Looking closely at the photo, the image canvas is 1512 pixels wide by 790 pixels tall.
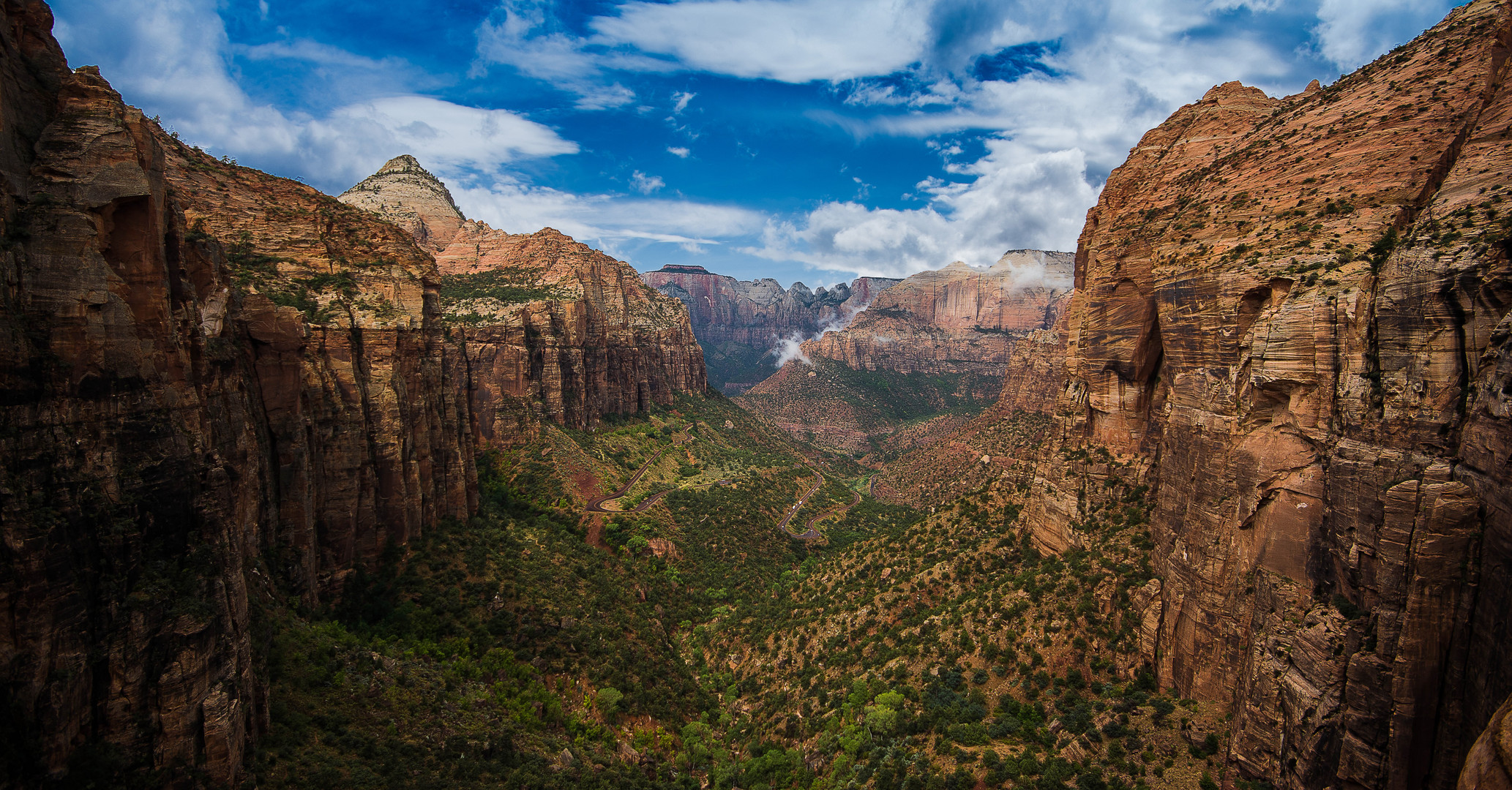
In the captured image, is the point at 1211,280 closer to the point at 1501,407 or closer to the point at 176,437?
the point at 1501,407

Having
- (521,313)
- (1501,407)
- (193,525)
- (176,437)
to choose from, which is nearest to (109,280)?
(176,437)

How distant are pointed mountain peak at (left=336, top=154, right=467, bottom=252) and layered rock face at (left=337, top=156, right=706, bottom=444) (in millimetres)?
231

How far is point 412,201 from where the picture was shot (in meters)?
109

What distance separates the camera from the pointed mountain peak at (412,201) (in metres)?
104

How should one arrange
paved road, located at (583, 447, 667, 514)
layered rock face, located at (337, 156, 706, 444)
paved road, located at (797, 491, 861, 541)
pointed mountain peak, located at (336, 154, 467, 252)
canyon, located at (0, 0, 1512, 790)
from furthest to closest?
pointed mountain peak, located at (336, 154, 467, 252) < paved road, located at (797, 491, 861, 541) < layered rock face, located at (337, 156, 706, 444) < paved road, located at (583, 447, 667, 514) < canyon, located at (0, 0, 1512, 790)

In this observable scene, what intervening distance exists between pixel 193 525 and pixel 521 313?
63794 millimetres

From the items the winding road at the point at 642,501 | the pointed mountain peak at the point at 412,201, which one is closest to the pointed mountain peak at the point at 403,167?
the pointed mountain peak at the point at 412,201

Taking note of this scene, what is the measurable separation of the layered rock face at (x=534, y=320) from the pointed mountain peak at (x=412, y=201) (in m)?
0.23

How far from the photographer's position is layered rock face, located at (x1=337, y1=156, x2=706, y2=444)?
74188 mm

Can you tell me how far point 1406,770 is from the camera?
16.3m

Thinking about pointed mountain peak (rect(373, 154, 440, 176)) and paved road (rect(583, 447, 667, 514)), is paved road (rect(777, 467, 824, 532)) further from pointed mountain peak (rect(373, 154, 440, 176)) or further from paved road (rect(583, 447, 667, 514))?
pointed mountain peak (rect(373, 154, 440, 176))

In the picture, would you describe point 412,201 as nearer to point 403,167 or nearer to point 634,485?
point 403,167

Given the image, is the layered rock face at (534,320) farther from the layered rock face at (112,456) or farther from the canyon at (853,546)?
the layered rock face at (112,456)

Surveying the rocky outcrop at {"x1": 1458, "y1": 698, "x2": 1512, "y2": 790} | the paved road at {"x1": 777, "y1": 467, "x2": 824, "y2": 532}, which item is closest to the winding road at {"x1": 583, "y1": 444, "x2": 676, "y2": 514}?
the paved road at {"x1": 777, "y1": 467, "x2": 824, "y2": 532}
